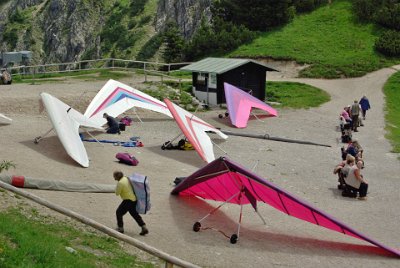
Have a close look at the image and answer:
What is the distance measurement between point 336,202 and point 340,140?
11013 millimetres

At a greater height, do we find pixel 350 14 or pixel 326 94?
pixel 350 14

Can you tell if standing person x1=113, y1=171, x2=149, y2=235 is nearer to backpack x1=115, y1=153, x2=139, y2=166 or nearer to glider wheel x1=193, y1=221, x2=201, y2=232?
glider wheel x1=193, y1=221, x2=201, y2=232

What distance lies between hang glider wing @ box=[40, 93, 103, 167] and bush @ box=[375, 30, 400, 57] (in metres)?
33.7

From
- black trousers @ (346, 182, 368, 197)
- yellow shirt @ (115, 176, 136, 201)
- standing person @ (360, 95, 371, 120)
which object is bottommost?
standing person @ (360, 95, 371, 120)

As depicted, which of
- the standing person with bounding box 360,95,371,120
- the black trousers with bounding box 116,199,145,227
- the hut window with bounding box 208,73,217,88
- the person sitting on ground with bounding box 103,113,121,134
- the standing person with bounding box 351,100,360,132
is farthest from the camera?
the hut window with bounding box 208,73,217,88

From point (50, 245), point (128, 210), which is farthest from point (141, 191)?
point (50, 245)

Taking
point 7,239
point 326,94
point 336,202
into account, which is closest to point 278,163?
point 336,202

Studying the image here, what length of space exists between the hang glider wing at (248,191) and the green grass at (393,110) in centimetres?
1312

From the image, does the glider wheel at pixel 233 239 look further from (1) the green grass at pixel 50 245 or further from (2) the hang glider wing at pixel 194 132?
(2) the hang glider wing at pixel 194 132

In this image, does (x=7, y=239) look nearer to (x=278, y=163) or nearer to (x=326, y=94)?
(x=278, y=163)

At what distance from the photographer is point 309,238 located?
14234 millimetres

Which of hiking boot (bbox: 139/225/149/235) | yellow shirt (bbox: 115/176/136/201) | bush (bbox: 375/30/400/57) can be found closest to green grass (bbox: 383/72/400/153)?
bush (bbox: 375/30/400/57)

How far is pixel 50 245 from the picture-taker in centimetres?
1043

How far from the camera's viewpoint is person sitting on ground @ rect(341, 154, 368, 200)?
59.7 ft
